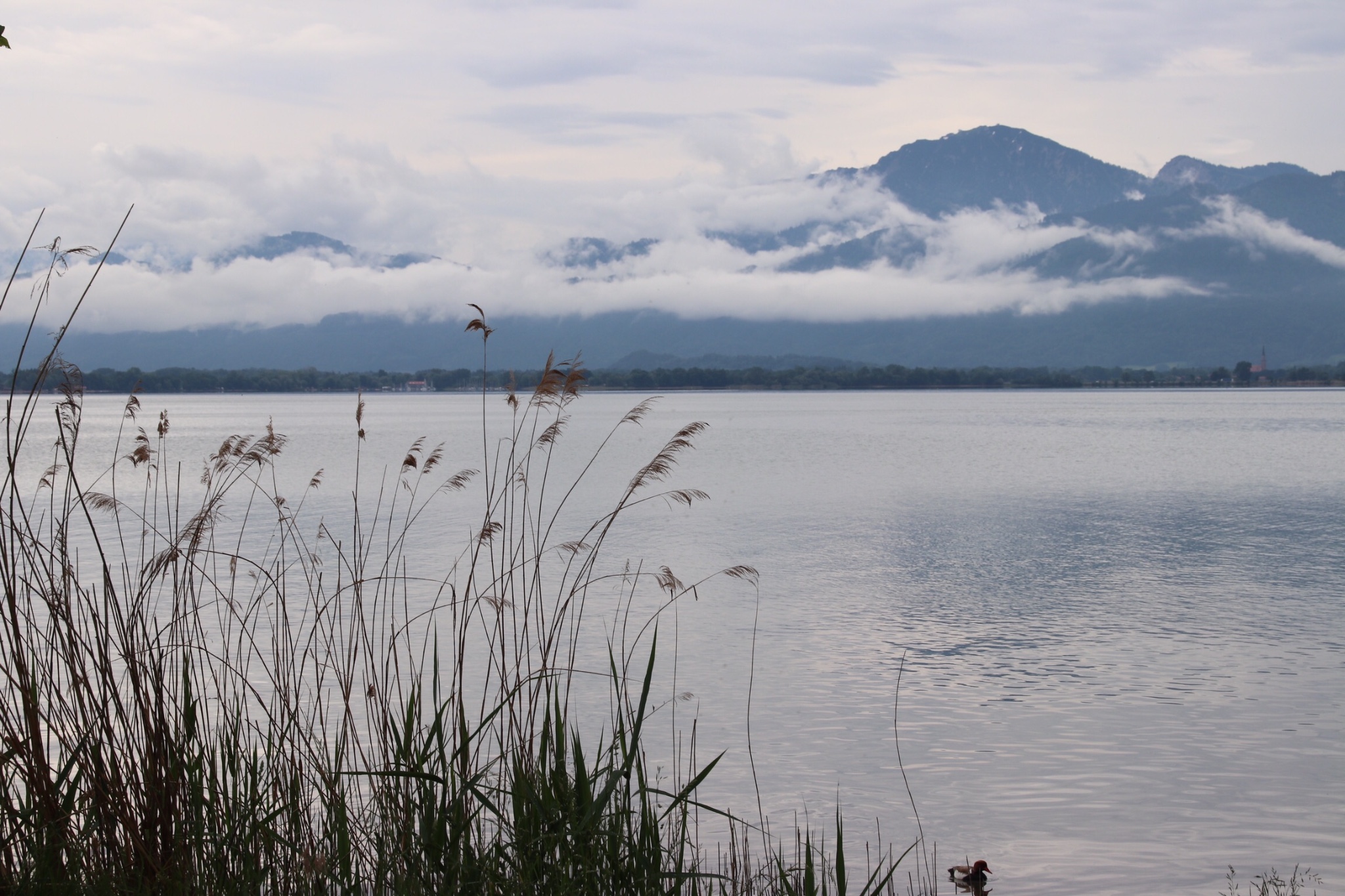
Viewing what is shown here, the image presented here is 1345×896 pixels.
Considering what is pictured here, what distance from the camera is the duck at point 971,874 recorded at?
6734 millimetres

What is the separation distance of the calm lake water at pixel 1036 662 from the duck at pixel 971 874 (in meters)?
0.15

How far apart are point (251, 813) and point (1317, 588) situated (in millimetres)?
15442

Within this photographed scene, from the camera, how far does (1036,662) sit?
469 inches

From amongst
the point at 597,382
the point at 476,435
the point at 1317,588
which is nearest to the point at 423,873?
the point at 1317,588

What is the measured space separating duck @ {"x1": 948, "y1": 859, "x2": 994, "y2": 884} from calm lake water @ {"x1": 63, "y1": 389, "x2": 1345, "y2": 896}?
15 centimetres

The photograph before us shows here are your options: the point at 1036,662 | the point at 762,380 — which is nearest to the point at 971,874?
the point at 1036,662

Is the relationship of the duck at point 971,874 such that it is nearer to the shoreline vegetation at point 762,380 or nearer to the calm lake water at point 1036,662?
the calm lake water at point 1036,662

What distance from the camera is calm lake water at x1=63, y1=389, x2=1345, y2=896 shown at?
7.71 meters

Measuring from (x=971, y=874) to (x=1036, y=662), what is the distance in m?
5.54

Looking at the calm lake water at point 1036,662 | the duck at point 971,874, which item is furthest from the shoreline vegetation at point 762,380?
the duck at point 971,874

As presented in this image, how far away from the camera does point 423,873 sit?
4227mm

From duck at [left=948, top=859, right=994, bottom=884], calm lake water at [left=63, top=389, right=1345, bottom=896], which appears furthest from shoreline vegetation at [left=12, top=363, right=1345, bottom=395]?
duck at [left=948, top=859, right=994, bottom=884]

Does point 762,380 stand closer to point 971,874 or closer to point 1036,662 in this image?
point 1036,662

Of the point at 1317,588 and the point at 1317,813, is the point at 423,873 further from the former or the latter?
the point at 1317,588
